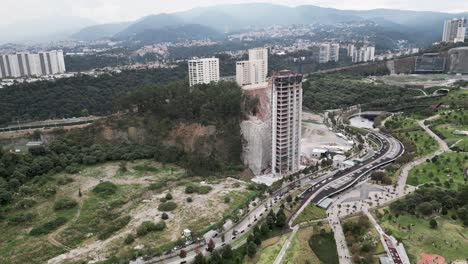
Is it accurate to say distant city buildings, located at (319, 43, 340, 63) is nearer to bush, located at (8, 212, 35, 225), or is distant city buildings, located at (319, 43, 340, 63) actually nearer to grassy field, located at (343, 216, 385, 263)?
grassy field, located at (343, 216, 385, 263)

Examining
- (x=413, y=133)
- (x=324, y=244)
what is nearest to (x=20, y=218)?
(x=324, y=244)

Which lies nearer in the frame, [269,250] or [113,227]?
[269,250]

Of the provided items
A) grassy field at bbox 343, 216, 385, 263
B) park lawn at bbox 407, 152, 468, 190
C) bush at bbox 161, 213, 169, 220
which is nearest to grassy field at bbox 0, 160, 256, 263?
bush at bbox 161, 213, 169, 220

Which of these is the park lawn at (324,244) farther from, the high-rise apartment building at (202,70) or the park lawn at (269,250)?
the high-rise apartment building at (202,70)

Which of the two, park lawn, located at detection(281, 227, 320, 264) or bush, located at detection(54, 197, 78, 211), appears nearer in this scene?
park lawn, located at detection(281, 227, 320, 264)

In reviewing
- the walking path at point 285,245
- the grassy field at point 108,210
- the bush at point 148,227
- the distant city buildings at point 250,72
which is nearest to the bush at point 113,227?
the grassy field at point 108,210

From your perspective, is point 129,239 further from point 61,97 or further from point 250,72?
point 250,72

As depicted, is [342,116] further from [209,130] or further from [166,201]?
[166,201]
